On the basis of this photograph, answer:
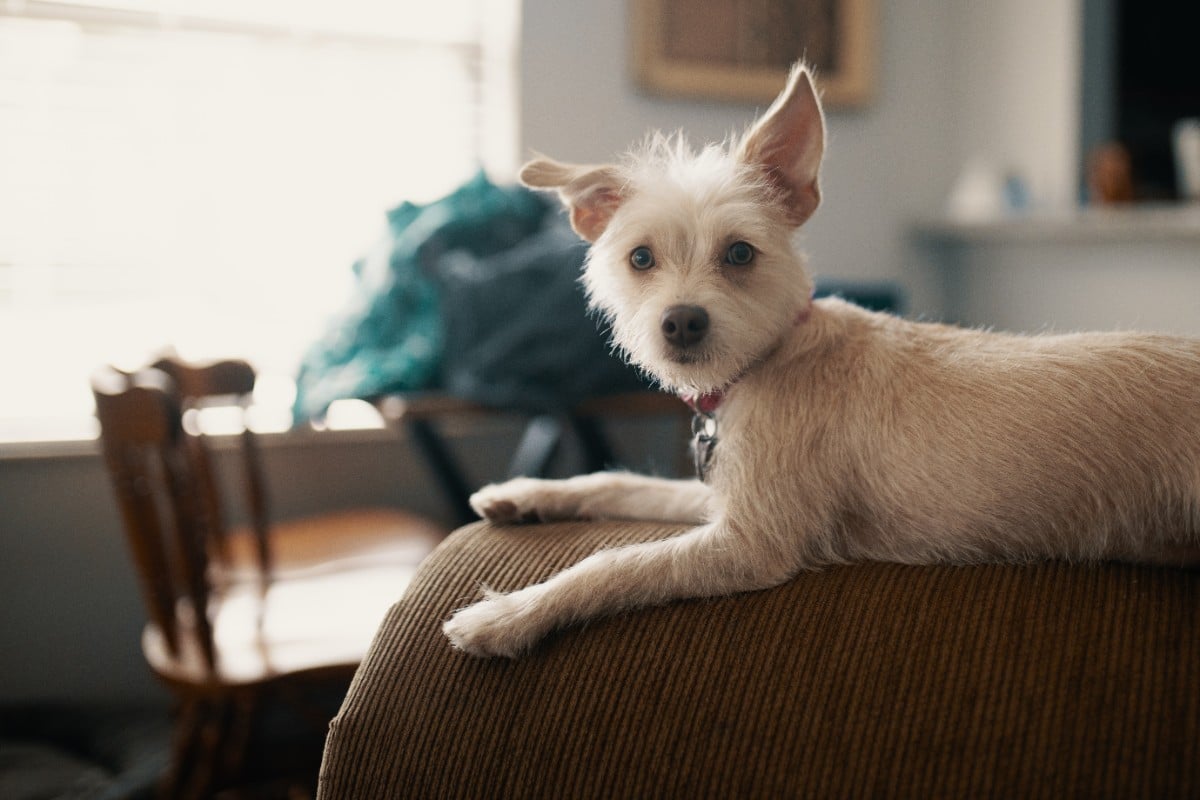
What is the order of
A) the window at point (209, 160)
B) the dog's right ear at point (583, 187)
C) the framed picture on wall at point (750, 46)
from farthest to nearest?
the framed picture on wall at point (750, 46), the window at point (209, 160), the dog's right ear at point (583, 187)

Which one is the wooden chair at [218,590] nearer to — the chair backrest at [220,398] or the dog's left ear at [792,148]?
the chair backrest at [220,398]

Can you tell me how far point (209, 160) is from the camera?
296 centimetres

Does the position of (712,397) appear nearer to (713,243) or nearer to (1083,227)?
(713,243)

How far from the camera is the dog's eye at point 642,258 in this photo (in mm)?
1240

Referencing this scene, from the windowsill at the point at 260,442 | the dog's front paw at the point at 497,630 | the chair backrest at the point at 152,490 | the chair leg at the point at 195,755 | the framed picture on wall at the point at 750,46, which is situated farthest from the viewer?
the framed picture on wall at the point at 750,46

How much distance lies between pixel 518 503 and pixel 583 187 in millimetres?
431

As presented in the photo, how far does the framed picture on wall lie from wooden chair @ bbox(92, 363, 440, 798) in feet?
6.13

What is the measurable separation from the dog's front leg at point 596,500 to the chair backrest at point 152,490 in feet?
2.23

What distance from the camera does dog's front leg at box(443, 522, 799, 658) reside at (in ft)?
3.20

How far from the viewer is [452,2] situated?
3.15 meters

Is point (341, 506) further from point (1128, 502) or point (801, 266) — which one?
point (1128, 502)

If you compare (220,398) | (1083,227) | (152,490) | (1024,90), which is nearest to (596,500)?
(152,490)

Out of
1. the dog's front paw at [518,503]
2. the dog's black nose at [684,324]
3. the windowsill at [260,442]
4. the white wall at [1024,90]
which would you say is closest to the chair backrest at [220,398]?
the windowsill at [260,442]

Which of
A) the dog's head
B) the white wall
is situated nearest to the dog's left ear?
the dog's head
